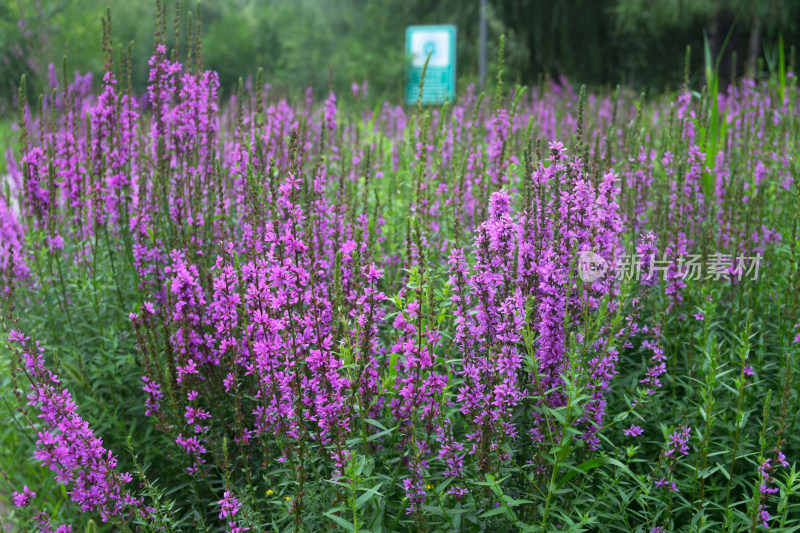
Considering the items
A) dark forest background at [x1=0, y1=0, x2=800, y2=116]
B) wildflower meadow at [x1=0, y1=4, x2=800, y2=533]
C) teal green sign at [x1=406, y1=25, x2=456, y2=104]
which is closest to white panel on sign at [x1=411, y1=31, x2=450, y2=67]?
teal green sign at [x1=406, y1=25, x2=456, y2=104]

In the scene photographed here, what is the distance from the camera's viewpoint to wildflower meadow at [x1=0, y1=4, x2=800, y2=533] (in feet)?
8.63

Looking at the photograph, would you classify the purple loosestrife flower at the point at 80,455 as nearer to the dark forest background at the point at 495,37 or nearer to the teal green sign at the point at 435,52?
the teal green sign at the point at 435,52

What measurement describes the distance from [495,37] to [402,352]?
972 inches

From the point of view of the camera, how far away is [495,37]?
2584cm

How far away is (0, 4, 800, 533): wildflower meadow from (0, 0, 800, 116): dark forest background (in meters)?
14.9

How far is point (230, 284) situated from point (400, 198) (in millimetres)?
2829

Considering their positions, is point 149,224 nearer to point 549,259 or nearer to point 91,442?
point 91,442

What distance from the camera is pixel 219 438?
3.46 meters

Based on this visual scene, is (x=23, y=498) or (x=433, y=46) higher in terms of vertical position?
(x=433, y=46)

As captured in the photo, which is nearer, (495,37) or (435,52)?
(435,52)
